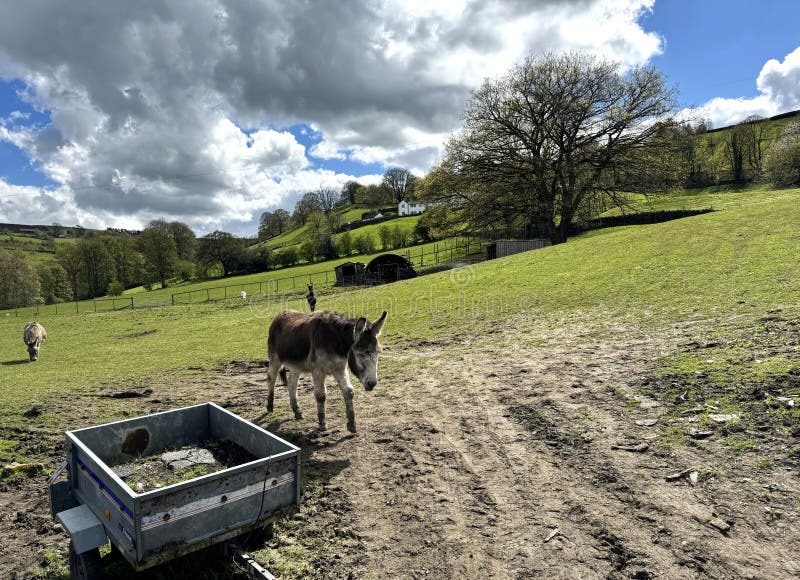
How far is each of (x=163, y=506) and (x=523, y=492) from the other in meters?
3.86

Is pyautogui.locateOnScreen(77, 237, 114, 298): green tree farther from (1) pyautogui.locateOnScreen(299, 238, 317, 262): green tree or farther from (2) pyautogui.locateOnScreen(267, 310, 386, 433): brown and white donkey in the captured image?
(2) pyautogui.locateOnScreen(267, 310, 386, 433): brown and white donkey

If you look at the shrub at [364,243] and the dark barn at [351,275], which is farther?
the shrub at [364,243]

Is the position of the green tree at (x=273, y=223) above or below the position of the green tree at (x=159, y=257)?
above

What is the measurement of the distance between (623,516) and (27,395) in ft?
42.0

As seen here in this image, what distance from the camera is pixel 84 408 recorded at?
9500 mm

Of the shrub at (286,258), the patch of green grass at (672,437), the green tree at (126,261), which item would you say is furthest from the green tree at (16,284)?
the patch of green grass at (672,437)

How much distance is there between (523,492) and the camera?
5422 mm

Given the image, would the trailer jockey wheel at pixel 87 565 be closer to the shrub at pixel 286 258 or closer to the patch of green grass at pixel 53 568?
the patch of green grass at pixel 53 568


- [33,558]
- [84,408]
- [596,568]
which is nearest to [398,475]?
[596,568]

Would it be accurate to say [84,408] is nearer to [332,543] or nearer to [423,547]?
[332,543]

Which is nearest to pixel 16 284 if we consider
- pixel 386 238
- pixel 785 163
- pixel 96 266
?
pixel 96 266

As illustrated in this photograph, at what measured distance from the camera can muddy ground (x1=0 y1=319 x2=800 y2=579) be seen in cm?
429

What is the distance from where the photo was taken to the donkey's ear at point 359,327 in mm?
7031

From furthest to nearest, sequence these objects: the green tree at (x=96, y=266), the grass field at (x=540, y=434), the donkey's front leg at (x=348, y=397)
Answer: the green tree at (x=96, y=266), the donkey's front leg at (x=348, y=397), the grass field at (x=540, y=434)
